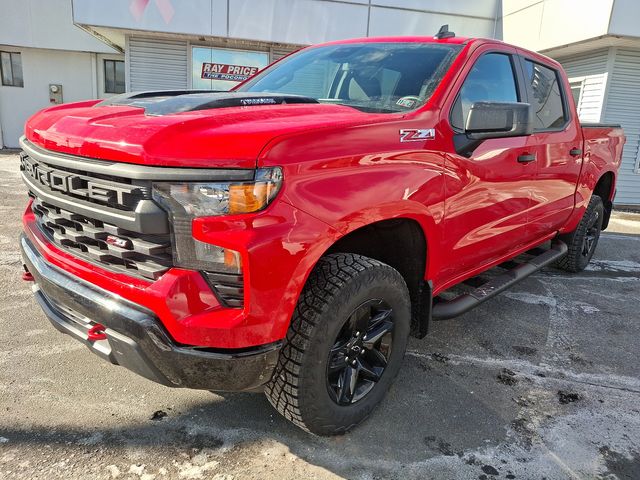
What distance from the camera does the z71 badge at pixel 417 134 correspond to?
2311 mm

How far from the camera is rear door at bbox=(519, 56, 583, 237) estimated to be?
3524 millimetres

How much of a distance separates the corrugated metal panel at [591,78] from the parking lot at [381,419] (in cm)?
773

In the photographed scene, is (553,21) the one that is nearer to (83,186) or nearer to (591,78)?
(591,78)

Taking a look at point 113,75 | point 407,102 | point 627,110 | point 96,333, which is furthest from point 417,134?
point 113,75

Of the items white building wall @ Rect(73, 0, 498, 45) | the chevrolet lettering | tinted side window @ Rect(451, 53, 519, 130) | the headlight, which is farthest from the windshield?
white building wall @ Rect(73, 0, 498, 45)

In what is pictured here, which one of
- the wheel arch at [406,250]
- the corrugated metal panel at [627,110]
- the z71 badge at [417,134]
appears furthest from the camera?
the corrugated metal panel at [627,110]

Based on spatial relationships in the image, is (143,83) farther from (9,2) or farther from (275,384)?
(275,384)

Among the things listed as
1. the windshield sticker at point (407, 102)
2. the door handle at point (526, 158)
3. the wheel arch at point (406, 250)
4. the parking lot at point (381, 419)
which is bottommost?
the parking lot at point (381, 419)

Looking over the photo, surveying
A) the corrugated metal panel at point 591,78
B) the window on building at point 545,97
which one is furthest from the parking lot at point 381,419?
the corrugated metal panel at point 591,78

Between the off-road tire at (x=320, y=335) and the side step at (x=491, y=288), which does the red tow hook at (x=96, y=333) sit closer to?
the off-road tire at (x=320, y=335)

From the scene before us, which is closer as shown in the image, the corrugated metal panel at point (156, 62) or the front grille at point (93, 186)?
the front grille at point (93, 186)

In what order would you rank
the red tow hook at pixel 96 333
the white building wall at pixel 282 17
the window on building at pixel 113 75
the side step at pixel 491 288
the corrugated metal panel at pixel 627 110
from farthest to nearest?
the window on building at pixel 113 75 → the white building wall at pixel 282 17 → the corrugated metal panel at pixel 627 110 → the side step at pixel 491 288 → the red tow hook at pixel 96 333

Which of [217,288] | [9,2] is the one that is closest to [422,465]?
[217,288]

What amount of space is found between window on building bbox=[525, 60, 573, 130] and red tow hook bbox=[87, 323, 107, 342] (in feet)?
10.1
